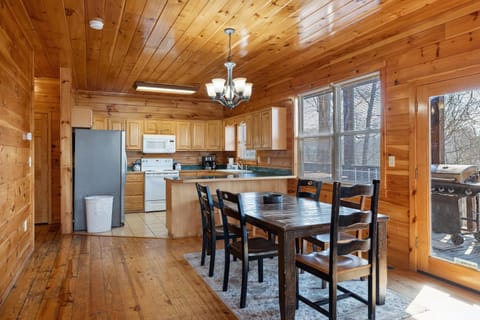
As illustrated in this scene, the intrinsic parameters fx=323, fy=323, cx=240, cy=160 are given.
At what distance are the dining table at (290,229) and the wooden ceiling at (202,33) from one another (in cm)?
181

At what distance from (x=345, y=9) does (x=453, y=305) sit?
8.84 feet

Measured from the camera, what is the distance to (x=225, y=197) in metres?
2.80

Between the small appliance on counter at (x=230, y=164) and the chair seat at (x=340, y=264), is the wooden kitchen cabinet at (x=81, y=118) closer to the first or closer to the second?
the small appliance on counter at (x=230, y=164)

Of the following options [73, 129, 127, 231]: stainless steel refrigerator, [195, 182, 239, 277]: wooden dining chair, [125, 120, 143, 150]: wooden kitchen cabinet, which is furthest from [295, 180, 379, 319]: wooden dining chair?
[125, 120, 143, 150]: wooden kitchen cabinet

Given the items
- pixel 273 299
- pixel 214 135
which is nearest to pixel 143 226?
pixel 214 135

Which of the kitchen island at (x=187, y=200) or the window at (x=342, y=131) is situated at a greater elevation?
the window at (x=342, y=131)

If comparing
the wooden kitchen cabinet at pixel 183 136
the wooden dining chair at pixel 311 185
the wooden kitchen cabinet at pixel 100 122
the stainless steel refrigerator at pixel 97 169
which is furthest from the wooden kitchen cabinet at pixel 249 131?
the wooden kitchen cabinet at pixel 100 122

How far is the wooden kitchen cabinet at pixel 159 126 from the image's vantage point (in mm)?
7117

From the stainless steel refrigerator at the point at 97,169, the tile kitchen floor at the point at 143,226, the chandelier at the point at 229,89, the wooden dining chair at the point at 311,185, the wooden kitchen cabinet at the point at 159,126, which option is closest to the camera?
the wooden dining chair at the point at 311,185

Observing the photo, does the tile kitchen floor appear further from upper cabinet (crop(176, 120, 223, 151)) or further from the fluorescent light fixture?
the fluorescent light fixture

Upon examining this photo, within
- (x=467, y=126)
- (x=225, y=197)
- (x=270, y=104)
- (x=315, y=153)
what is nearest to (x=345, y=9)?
(x=467, y=126)

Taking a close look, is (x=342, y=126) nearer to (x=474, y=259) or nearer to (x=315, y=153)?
(x=315, y=153)

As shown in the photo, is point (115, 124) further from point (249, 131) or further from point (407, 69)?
point (407, 69)

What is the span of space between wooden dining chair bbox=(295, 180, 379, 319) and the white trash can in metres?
3.74
